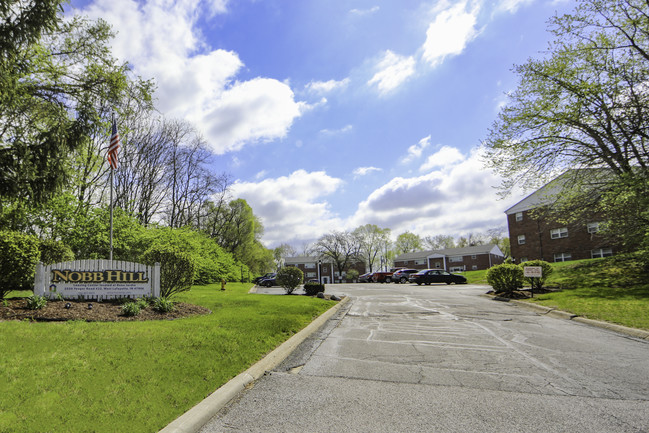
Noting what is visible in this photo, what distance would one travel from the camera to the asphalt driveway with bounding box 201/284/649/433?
3521mm

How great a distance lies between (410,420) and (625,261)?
1046 inches

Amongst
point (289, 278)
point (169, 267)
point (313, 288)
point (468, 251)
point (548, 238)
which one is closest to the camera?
point (169, 267)

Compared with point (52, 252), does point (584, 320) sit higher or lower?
lower

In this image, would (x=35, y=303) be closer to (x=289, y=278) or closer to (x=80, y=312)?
(x=80, y=312)

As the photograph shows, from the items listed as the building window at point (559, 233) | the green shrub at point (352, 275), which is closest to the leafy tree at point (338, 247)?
the green shrub at point (352, 275)

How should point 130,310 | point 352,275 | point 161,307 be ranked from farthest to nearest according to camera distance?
point 352,275 < point 161,307 < point 130,310

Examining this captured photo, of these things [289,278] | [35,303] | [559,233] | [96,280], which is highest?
[559,233]

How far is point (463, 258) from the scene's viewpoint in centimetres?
7144

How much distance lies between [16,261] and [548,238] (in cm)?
4512

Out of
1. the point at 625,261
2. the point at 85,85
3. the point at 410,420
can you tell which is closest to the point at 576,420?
the point at 410,420

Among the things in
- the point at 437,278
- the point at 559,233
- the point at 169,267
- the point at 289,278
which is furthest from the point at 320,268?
the point at 169,267

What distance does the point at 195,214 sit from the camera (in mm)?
43875

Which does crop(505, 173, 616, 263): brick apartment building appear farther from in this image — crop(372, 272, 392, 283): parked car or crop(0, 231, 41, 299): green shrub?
crop(0, 231, 41, 299): green shrub

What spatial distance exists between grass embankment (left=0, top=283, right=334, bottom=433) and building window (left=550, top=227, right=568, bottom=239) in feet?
134
